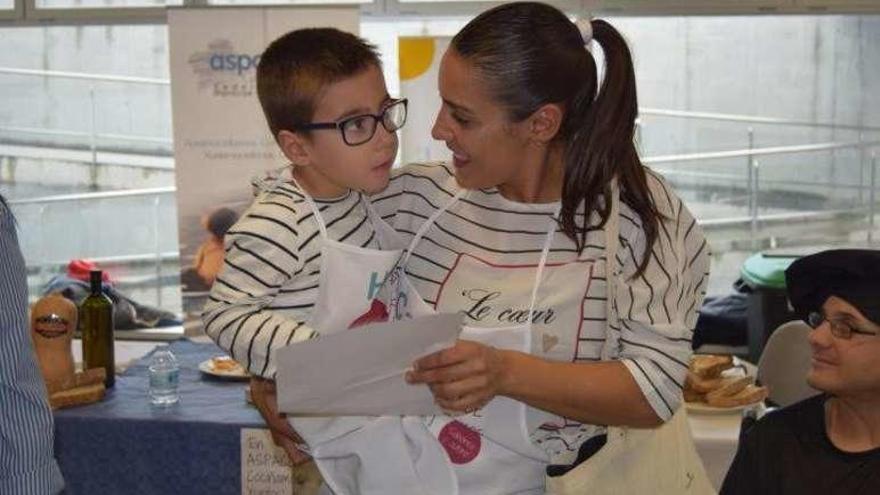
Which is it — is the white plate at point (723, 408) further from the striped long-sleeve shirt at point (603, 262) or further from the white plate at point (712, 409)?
the striped long-sleeve shirt at point (603, 262)

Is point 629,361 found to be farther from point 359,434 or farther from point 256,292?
point 256,292

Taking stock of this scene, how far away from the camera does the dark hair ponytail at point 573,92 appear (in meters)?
2.04

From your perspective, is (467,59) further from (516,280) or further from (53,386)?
(53,386)

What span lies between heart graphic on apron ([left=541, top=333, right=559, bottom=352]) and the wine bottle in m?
2.60

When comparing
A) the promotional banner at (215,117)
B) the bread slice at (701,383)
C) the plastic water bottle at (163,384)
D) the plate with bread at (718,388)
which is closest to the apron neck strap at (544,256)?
the plate with bread at (718,388)

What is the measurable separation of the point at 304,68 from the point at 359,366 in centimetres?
55

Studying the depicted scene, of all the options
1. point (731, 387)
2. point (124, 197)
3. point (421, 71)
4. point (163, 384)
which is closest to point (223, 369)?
point (163, 384)

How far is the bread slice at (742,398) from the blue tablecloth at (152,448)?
55.7 inches

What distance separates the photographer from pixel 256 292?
2.08 meters

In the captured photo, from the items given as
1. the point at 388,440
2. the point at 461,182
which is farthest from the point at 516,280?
the point at 388,440

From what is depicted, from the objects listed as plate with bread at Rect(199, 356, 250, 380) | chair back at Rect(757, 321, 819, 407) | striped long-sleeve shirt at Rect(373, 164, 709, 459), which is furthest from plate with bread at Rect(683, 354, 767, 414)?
striped long-sleeve shirt at Rect(373, 164, 709, 459)

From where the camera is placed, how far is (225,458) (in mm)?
4070

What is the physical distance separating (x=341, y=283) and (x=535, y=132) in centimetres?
39

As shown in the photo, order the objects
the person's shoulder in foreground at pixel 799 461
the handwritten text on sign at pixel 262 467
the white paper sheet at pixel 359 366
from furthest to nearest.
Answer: the handwritten text on sign at pixel 262 467, the person's shoulder in foreground at pixel 799 461, the white paper sheet at pixel 359 366
